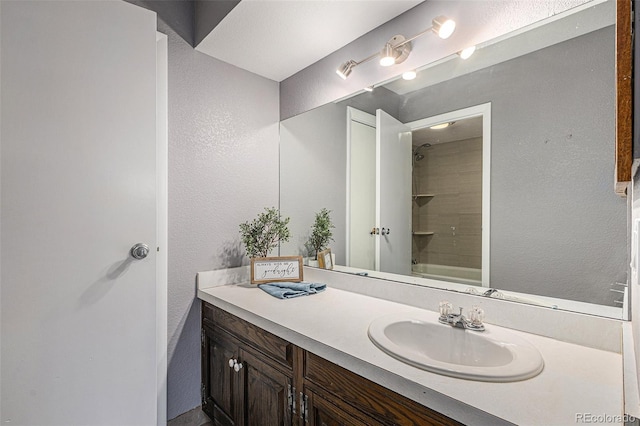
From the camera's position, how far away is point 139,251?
1.23 m

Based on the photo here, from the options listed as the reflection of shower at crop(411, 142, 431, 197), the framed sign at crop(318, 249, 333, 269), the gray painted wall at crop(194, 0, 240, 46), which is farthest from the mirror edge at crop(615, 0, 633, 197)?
the framed sign at crop(318, 249, 333, 269)

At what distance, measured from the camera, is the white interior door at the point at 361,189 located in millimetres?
1662

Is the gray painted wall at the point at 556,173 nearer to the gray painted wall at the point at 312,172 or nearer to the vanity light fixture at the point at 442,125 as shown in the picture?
the vanity light fixture at the point at 442,125

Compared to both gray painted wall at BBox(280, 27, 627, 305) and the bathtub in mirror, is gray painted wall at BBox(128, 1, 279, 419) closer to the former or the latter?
the bathtub in mirror

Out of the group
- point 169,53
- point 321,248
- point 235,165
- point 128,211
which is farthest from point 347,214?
point 169,53

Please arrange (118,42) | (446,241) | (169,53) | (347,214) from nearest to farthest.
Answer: (118,42)
(446,241)
(169,53)
(347,214)

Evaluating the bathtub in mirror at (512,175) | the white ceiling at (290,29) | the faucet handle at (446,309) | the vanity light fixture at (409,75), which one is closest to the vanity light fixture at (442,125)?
the bathtub in mirror at (512,175)

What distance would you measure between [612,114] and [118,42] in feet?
5.81

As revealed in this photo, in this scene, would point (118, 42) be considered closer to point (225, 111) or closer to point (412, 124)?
point (225, 111)

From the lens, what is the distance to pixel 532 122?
1.12 metres

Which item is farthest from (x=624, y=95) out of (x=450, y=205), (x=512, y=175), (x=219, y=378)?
(x=219, y=378)

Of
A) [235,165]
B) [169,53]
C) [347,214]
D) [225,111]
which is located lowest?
[347,214]

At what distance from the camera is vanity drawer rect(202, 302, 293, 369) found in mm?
1132

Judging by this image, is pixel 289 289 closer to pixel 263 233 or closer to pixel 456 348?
pixel 263 233
